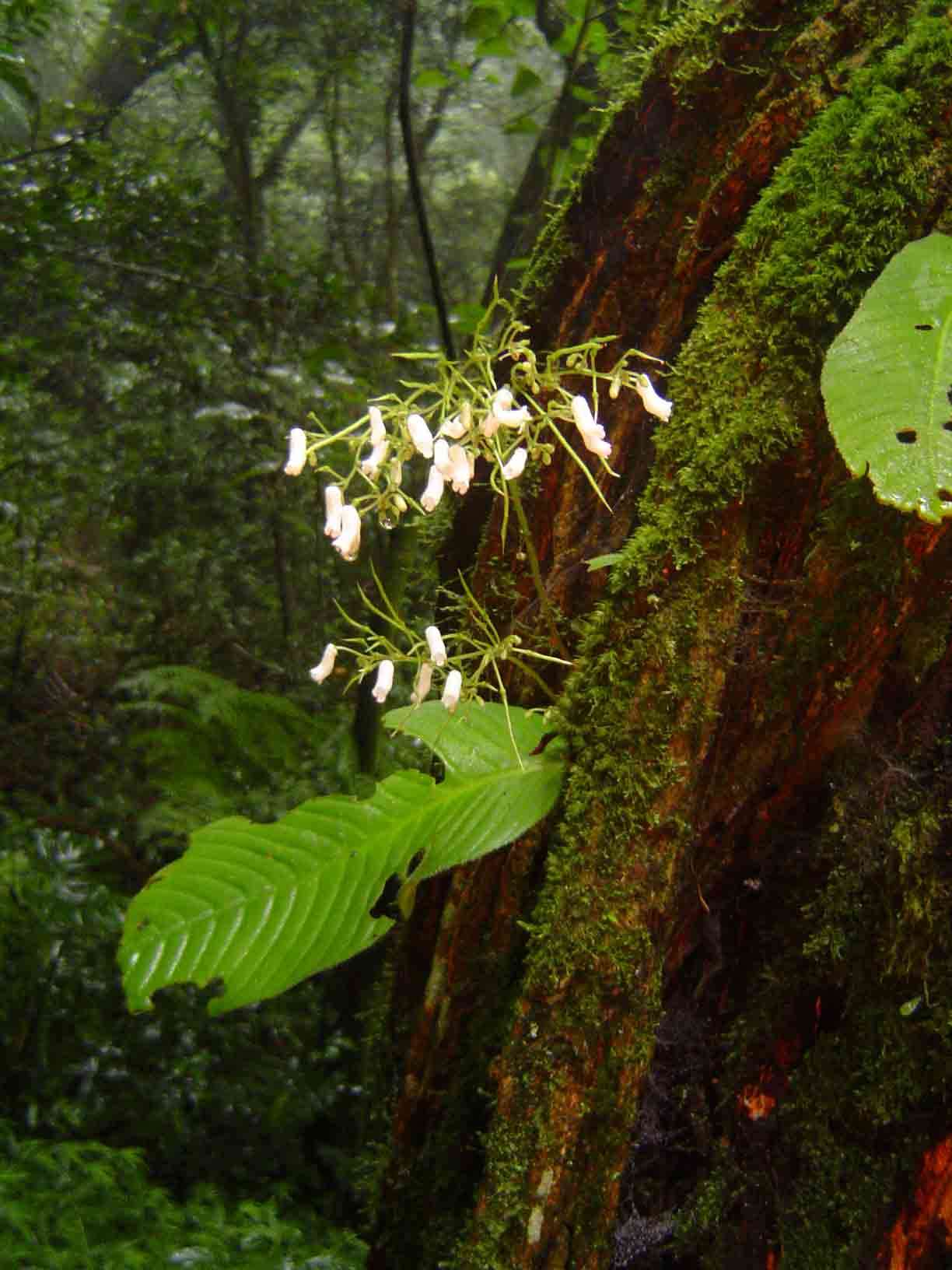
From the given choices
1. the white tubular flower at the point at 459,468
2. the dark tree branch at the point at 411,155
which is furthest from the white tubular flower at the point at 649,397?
the dark tree branch at the point at 411,155

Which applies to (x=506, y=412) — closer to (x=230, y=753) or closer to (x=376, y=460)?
(x=376, y=460)

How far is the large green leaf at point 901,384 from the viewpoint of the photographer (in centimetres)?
118

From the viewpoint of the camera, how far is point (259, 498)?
5.95 meters

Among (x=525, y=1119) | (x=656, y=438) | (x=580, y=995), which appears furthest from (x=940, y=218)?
(x=525, y=1119)

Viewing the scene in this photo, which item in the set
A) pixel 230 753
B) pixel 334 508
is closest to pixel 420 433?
pixel 334 508

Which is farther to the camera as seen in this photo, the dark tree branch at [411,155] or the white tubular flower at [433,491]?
the dark tree branch at [411,155]

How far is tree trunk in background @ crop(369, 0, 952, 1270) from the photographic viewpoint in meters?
1.38

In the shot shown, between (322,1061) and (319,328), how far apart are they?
329 centimetres

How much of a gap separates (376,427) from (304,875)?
2.00ft

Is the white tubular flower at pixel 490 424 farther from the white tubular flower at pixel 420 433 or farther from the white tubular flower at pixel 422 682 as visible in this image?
the white tubular flower at pixel 422 682

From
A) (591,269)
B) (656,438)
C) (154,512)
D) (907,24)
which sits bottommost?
(154,512)

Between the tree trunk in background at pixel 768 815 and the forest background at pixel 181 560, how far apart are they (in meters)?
0.73

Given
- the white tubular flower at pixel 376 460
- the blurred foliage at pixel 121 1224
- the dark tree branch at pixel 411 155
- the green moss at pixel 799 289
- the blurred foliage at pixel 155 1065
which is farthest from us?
the blurred foliage at pixel 155 1065

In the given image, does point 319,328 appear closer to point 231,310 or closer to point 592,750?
point 231,310
